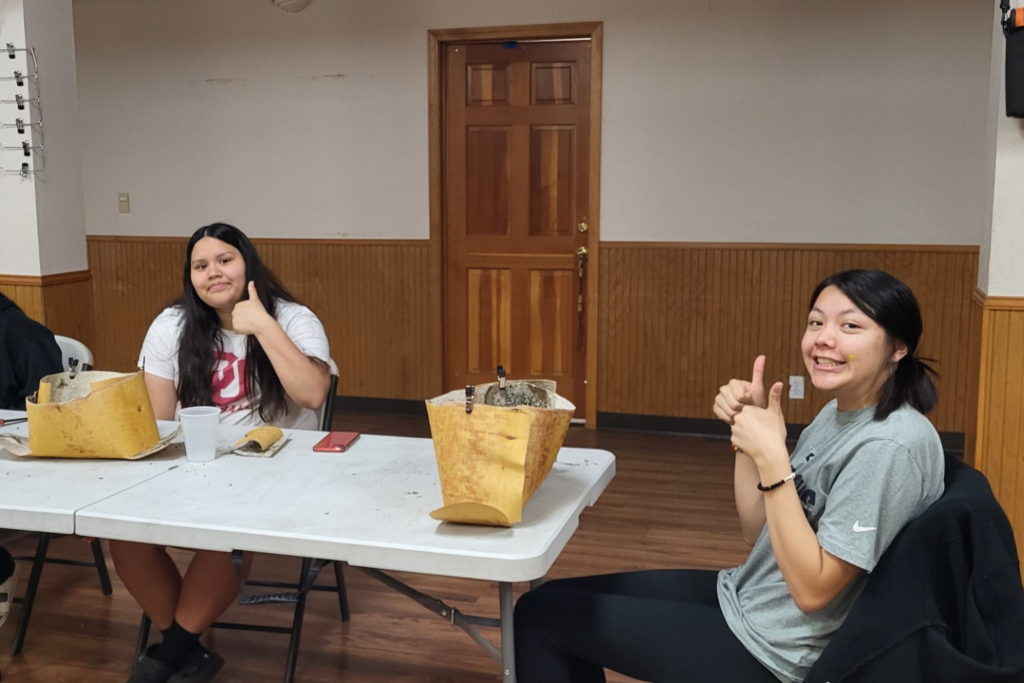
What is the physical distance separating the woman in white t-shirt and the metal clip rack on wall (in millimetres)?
1757

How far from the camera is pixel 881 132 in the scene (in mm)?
4602

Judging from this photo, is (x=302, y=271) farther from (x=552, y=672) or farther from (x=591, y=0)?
(x=552, y=672)

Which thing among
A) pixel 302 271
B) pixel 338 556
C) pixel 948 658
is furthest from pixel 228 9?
pixel 948 658

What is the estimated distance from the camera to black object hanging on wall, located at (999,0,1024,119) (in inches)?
101

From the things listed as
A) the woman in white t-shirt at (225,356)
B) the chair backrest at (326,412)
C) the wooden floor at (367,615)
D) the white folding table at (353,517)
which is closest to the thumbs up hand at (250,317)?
the woman in white t-shirt at (225,356)

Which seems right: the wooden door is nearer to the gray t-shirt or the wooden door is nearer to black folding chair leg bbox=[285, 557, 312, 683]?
black folding chair leg bbox=[285, 557, 312, 683]

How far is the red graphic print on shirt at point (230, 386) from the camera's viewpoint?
2.36 metres

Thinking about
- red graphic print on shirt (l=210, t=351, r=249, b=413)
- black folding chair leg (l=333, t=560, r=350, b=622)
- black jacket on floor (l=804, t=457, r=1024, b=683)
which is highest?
red graphic print on shirt (l=210, t=351, r=249, b=413)

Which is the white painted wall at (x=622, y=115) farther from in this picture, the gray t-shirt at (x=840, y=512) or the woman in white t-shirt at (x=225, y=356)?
the gray t-shirt at (x=840, y=512)

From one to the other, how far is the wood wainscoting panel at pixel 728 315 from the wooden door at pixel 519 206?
0.21 m

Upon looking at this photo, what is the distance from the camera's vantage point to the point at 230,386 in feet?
7.75

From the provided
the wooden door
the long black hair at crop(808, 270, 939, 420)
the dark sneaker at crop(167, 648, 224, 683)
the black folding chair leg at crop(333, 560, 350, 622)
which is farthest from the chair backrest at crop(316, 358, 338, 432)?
the wooden door

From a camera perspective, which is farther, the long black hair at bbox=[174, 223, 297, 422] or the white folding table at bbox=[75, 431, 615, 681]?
the long black hair at bbox=[174, 223, 297, 422]

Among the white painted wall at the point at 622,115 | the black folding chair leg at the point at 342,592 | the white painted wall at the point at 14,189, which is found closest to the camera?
the black folding chair leg at the point at 342,592
